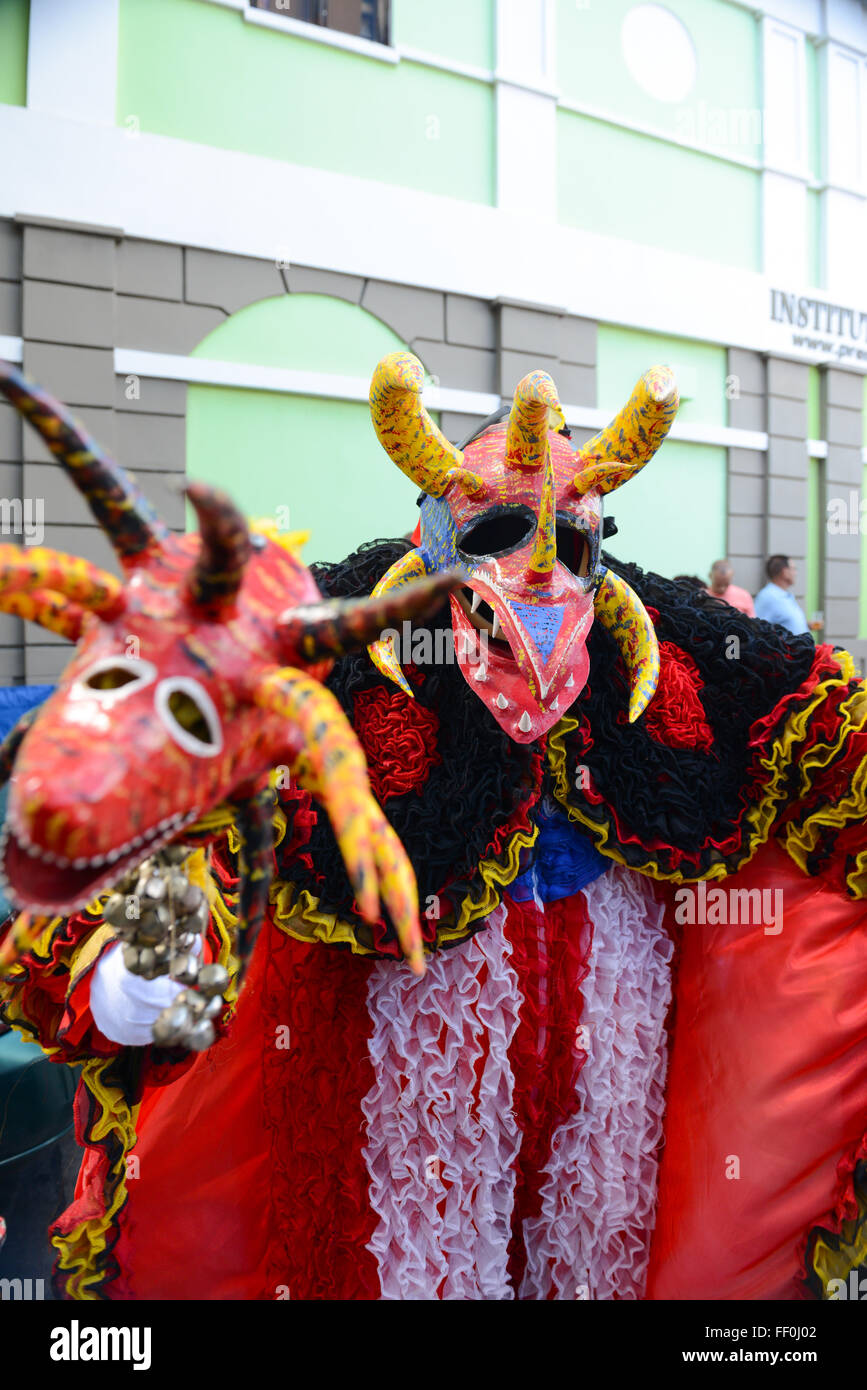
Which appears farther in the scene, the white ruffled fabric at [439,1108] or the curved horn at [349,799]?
the white ruffled fabric at [439,1108]

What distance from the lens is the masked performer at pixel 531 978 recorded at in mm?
1374

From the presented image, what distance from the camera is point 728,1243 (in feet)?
5.22

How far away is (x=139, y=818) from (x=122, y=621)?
153mm

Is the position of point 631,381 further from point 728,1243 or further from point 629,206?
point 728,1243

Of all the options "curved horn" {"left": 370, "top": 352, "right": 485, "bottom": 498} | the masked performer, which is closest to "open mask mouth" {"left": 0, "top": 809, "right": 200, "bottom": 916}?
the masked performer

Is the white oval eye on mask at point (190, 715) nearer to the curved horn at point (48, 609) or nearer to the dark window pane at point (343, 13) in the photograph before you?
the curved horn at point (48, 609)

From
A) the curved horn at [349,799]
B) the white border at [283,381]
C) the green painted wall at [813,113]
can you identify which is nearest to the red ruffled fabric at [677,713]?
the curved horn at [349,799]

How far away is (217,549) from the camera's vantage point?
25.6 inches

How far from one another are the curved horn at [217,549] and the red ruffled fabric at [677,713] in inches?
41.8

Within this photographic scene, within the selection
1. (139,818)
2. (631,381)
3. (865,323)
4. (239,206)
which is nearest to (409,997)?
(139,818)

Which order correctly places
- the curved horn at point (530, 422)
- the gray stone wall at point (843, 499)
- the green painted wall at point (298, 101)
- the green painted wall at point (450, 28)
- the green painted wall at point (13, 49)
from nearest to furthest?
1. the curved horn at point (530, 422)
2. the green painted wall at point (13, 49)
3. the green painted wall at point (298, 101)
4. the green painted wall at point (450, 28)
5. the gray stone wall at point (843, 499)

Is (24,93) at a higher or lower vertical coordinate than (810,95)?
lower

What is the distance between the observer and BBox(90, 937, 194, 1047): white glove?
1083mm

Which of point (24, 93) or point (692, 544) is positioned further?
point (692, 544)
